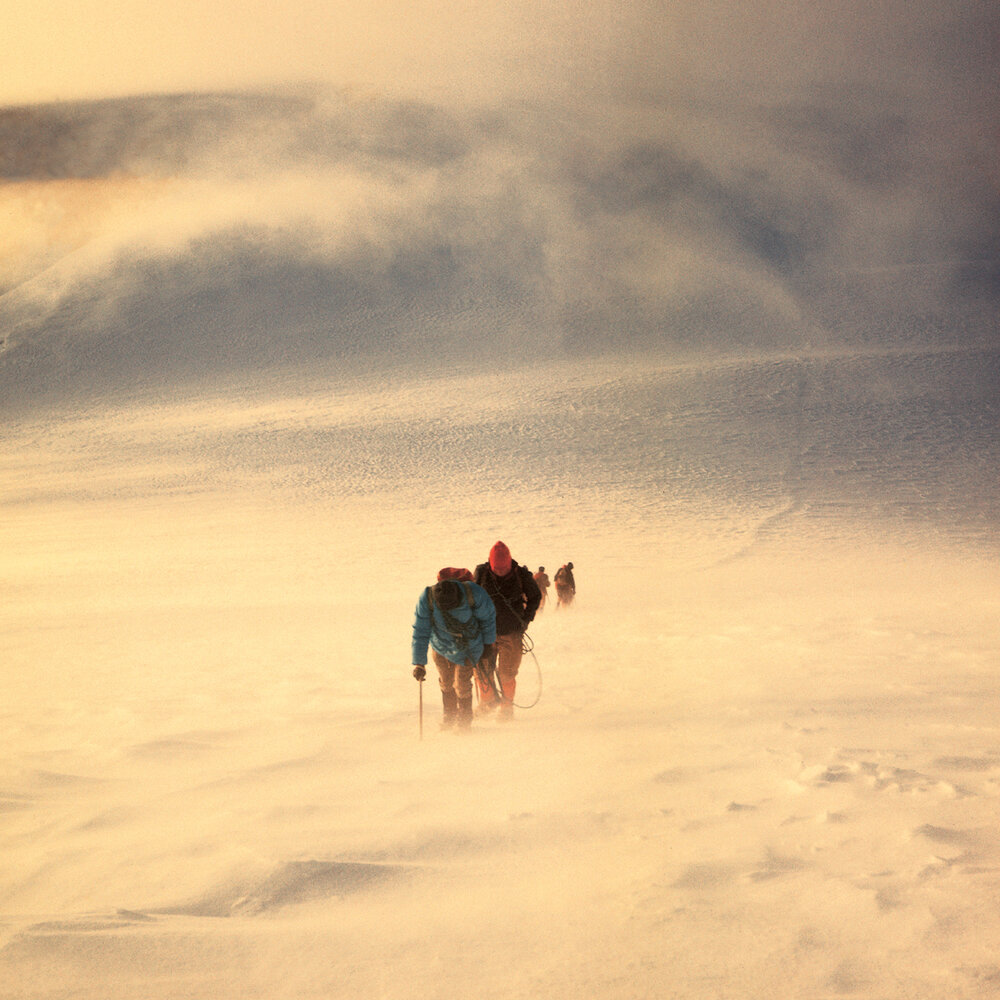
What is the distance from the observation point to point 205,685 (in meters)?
7.81

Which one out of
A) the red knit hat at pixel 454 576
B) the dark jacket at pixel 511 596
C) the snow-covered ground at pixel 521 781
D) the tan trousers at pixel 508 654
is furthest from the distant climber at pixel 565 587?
the red knit hat at pixel 454 576

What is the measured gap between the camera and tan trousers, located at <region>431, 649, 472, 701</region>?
5957 millimetres

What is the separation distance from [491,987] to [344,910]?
66 centimetres

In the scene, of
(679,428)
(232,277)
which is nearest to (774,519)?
(679,428)

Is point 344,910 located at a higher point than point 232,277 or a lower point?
lower

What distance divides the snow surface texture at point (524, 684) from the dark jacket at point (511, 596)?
0.65 metres

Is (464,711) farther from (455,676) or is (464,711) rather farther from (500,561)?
(500,561)

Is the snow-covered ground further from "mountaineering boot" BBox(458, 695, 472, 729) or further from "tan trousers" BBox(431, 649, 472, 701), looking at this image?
"tan trousers" BBox(431, 649, 472, 701)

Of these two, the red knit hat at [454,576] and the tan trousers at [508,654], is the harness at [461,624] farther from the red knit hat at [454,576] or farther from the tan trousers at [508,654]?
the tan trousers at [508,654]

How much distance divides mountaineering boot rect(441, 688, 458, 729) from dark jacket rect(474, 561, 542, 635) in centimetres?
55

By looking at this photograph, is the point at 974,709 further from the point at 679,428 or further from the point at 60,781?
the point at 679,428

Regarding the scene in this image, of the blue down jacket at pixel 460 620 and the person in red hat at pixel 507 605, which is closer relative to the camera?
the blue down jacket at pixel 460 620

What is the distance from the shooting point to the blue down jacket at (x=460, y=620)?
579 cm

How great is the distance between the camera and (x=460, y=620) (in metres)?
5.81
